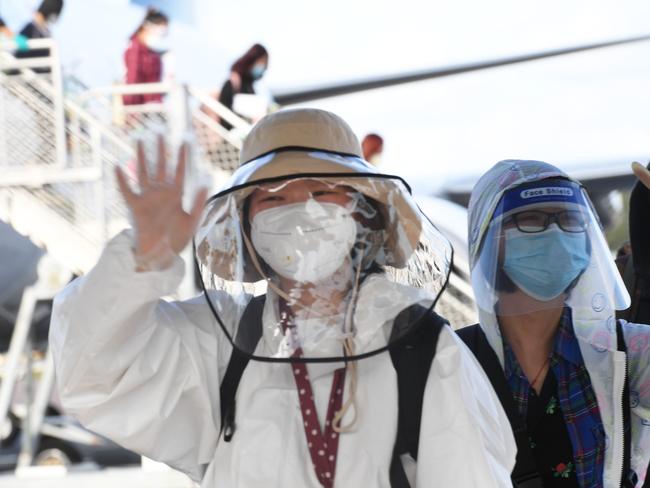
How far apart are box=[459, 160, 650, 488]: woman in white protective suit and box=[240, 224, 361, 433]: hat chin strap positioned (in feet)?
1.56

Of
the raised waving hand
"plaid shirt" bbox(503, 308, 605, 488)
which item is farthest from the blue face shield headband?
the raised waving hand

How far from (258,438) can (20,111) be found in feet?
14.9

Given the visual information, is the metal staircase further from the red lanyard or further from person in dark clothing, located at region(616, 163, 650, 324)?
the red lanyard

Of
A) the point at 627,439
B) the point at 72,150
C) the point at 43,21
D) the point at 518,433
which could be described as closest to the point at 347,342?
the point at 518,433

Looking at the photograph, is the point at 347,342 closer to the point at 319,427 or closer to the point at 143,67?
the point at 319,427

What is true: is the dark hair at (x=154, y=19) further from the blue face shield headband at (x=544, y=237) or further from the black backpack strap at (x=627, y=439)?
the black backpack strap at (x=627, y=439)

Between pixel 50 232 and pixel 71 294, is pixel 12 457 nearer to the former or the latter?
pixel 50 232

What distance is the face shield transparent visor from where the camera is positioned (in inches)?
68.0

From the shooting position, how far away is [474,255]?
7.13ft

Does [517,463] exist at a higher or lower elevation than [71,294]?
lower

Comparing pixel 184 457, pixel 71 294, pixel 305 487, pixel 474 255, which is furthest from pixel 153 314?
pixel 474 255

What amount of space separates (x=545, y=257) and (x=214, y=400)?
0.83 m

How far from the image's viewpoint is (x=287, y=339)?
177 cm

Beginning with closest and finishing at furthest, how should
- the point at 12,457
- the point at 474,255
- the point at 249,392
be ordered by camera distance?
the point at 249,392 → the point at 474,255 → the point at 12,457
